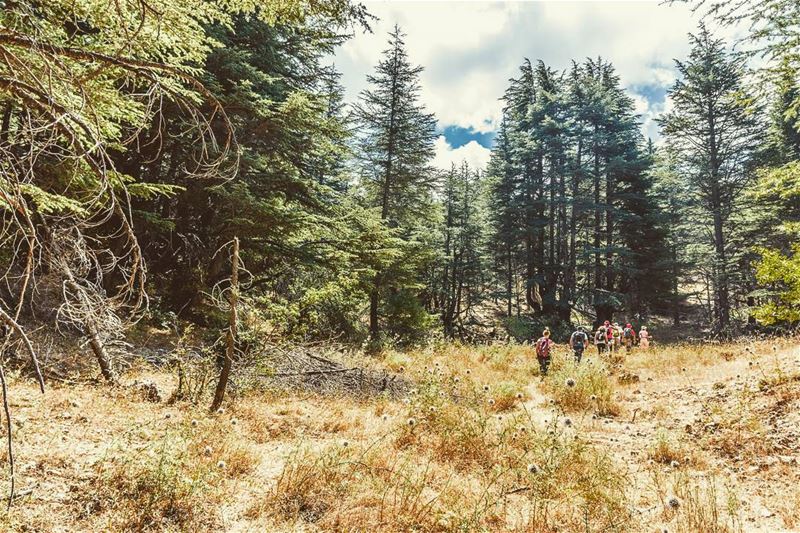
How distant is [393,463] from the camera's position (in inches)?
205

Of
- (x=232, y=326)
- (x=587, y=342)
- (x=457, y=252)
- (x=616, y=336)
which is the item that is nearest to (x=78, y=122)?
(x=232, y=326)

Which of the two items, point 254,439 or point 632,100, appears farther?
point 632,100

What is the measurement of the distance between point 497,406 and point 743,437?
400 centimetres

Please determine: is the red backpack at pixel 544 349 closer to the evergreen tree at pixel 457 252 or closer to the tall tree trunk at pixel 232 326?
the tall tree trunk at pixel 232 326

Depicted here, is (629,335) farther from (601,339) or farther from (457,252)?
(457,252)

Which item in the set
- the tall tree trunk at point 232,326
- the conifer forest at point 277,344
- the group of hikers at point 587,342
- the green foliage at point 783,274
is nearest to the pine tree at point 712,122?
the conifer forest at point 277,344

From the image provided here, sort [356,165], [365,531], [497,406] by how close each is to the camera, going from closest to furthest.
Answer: [365,531] < [497,406] < [356,165]

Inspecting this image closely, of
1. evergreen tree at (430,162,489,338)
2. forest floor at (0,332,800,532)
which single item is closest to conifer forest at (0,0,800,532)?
forest floor at (0,332,800,532)

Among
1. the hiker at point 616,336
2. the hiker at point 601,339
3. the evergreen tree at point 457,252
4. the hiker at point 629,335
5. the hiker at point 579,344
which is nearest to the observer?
the hiker at point 579,344

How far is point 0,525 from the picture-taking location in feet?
9.80

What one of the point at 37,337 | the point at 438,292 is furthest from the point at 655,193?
the point at 37,337

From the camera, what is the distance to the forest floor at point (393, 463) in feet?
12.5

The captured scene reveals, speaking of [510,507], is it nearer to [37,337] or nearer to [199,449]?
[199,449]

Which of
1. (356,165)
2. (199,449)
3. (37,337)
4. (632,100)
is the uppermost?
(632,100)
